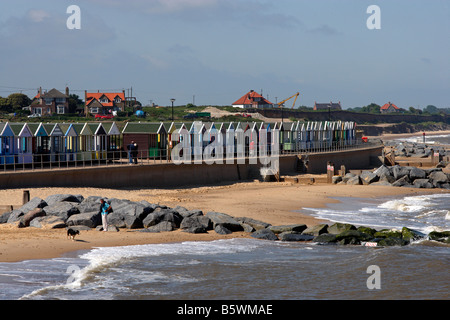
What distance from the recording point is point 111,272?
17359mm

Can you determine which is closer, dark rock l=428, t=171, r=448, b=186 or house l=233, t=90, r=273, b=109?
dark rock l=428, t=171, r=448, b=186

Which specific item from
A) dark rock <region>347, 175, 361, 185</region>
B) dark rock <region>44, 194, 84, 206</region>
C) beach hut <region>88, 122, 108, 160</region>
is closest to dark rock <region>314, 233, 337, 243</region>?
dark rock <region>44, 194, 84, 206</region>

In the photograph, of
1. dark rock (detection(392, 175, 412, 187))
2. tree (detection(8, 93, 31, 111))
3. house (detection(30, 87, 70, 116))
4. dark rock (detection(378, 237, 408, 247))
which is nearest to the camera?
dark rock (detection(378, 237, 408, 247))

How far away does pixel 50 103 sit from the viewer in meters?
115

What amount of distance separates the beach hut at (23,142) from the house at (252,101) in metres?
129

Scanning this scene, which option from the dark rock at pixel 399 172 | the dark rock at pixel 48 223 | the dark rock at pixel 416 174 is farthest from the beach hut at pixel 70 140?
the dark rock at pixel 416 174

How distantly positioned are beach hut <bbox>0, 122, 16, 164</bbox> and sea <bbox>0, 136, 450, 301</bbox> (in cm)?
1558

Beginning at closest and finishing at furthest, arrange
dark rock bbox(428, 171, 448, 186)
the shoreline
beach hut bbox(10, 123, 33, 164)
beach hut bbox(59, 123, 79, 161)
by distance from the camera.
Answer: the shoreline < beach hut bbox(10, 123, 33, 164) < beach hut bbox(59, 123, 79, 161) < dark rock bbox(428, 171, 448, 186)

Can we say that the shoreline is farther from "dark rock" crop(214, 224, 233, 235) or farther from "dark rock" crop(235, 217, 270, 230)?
"dark rock" crop(235, 217, 270, 230)

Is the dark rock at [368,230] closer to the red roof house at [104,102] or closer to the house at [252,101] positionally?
the red roof house at [104,102]

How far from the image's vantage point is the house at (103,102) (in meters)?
122

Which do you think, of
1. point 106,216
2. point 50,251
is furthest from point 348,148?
point 50,251

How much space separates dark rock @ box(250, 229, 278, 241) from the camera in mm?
22875

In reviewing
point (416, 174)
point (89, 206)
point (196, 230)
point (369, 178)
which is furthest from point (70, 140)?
point (416, 174)
